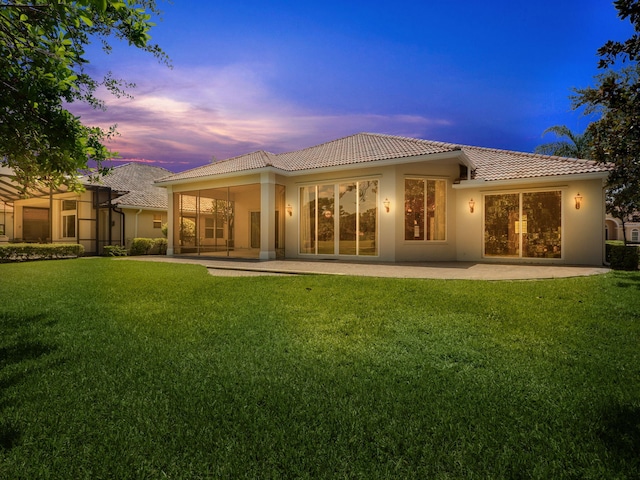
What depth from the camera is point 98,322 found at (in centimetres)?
516

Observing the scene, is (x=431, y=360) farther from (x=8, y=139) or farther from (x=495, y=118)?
(x=495, y=118)

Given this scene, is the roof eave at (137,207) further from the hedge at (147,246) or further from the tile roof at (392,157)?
the tile roof at (392,157)

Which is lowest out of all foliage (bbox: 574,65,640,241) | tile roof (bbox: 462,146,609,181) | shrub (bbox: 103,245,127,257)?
shrub (bbox: 103,245,127,257)

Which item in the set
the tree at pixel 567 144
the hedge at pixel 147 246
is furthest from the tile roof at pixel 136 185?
the tree at pixel 567 144

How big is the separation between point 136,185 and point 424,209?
21.1 meters

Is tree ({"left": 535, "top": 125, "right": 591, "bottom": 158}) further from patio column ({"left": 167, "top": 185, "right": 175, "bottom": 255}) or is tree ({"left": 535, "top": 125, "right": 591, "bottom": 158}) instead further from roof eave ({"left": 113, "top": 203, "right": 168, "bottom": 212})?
roof eave ({"left": 113, "top": 203, "right": 168, "bottom": 212})

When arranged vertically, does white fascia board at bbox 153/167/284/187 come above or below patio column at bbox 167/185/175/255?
above

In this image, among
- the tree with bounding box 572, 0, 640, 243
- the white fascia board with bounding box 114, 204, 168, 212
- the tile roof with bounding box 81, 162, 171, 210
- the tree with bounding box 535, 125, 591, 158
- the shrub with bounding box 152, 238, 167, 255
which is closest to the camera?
the tree with bounding box 572, 0, 640, 243

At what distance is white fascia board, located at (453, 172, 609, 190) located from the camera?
1209 centimetres

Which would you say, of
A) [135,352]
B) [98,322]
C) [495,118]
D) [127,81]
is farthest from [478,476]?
[495,118]

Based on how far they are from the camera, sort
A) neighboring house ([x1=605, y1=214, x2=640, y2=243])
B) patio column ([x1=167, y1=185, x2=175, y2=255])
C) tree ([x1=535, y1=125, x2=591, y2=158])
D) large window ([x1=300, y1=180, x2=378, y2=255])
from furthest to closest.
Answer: neighboring house ([x1=605, y1=214, x2=640, y2=243]), tree ([x1=535, y1=125, x2=591, y2=158]), patio column ([x1=167, y1=185, x2=175, y2=255]), large window ([x1=300, y1=180, x2=378, y2=255])

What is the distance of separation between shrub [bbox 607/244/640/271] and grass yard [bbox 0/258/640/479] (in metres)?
6.04

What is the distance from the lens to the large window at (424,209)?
1381 centimetres

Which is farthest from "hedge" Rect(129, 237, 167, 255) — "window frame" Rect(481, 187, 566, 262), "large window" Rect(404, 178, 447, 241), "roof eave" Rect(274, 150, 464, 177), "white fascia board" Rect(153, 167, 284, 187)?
"window frame" Rect(481, 187, 566, 262)
